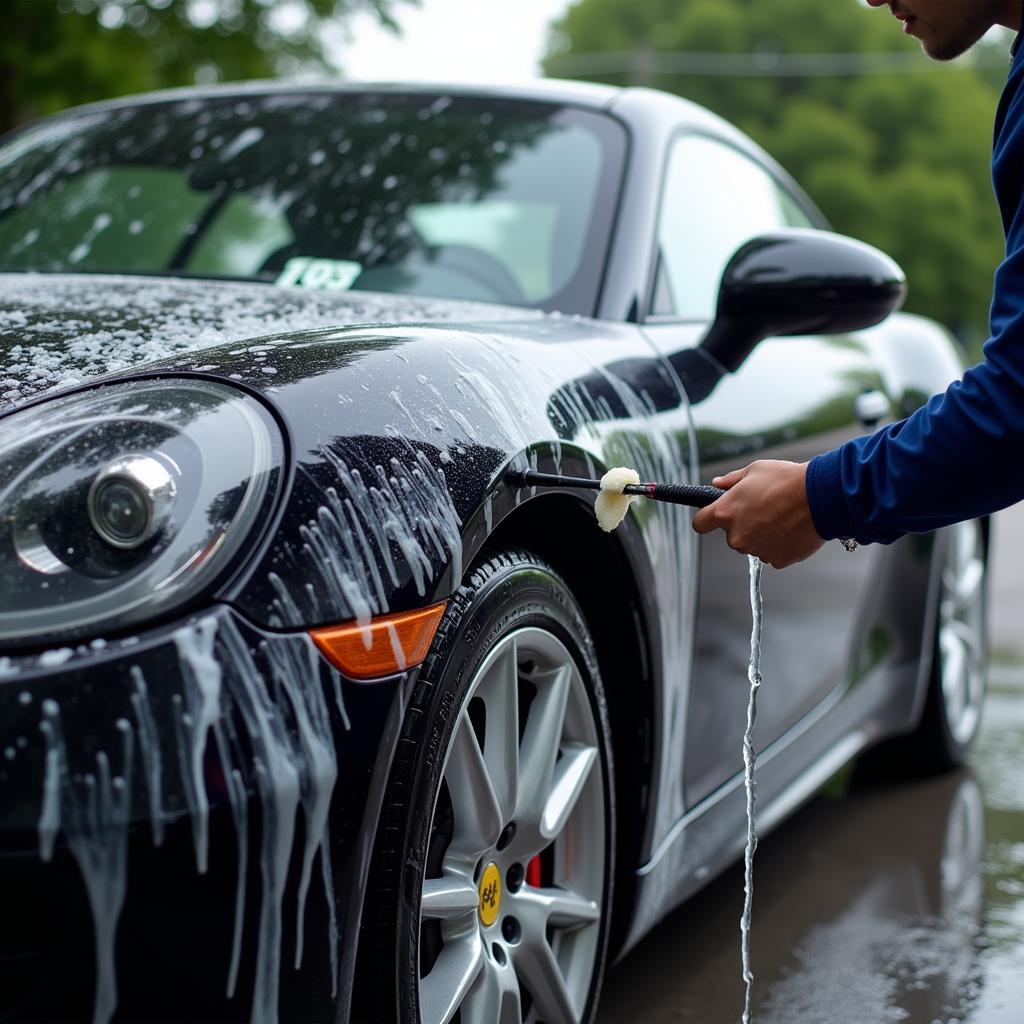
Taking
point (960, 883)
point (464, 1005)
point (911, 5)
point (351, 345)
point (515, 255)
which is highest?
point (911, 5)

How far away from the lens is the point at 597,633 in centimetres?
231

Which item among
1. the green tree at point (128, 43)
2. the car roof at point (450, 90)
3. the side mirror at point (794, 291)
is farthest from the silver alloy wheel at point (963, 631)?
the green tree at point (128, 43)

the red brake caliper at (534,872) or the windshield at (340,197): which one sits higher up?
the windshield at (340,197)

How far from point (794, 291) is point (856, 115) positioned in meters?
Answer: 47.6

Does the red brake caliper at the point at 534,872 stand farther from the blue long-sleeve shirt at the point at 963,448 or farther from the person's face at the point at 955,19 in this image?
the person's face at the point at 955,19

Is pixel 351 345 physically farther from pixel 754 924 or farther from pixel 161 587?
pixel 754 924

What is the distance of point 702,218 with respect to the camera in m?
3.30

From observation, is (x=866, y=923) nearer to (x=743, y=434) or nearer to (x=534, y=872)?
(x=743, y=434)

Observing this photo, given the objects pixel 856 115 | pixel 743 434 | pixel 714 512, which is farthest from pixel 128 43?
pixel 856 115

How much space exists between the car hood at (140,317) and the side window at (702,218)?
473 millimetres

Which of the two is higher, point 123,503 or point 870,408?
point 123,503

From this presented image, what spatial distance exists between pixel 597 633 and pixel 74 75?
→ 8864mm

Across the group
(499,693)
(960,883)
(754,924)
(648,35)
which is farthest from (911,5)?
(648,35)

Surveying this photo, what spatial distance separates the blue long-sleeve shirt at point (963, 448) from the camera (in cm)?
163
